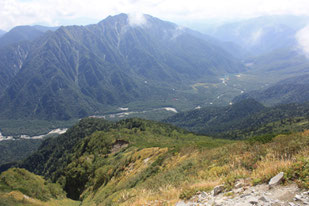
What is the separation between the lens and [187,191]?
14703 millimetres

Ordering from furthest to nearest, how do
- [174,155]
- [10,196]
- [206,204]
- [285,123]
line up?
[285,123], [10,196], [174,155], [206,204]

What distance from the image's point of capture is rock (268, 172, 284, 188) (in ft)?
36.9

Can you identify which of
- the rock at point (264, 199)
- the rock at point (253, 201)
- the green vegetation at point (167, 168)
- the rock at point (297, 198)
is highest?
the rock at point (297, 198)

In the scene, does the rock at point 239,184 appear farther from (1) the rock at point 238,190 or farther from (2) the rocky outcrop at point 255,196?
(1) the rock at point 238,190

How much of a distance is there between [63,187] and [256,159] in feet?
257

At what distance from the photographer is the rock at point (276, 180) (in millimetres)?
11260

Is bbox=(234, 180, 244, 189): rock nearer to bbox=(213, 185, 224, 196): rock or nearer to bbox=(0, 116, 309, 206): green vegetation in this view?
bbox=(0, 116, 309, 206): green vegetation

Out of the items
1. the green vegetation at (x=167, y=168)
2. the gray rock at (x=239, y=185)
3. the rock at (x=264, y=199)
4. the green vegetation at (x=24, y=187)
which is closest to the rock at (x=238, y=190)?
the gray rock at (x=239, y=185)

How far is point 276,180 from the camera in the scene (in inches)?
447

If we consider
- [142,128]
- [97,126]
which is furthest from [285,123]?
[97,126]

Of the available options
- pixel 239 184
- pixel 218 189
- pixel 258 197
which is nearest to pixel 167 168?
pixel 218 189

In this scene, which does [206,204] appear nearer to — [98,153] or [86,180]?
[86,180]

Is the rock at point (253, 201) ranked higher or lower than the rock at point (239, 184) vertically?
higher

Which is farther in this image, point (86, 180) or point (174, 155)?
point (86, 180)
